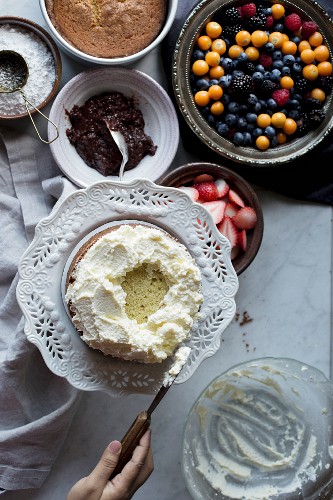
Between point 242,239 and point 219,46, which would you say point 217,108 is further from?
point 242,239

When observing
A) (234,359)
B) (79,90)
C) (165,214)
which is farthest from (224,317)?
(79,90)

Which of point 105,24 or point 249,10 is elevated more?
point 249,10

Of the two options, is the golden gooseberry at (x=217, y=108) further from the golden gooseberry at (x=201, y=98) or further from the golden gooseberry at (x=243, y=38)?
the golden gooseberry at (x=243, y=38)

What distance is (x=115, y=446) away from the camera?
176 centimetres

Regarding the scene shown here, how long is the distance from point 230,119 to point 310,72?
10.8 inches

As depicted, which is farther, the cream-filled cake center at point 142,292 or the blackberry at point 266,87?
the blackberry at point 266,87

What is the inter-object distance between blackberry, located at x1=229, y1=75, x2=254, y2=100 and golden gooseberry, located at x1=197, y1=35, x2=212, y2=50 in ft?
0.40

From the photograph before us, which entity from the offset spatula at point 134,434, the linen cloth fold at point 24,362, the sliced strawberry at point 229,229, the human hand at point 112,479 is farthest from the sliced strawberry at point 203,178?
the human hand at point 112,479

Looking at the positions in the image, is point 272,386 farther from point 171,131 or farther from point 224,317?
point 171,131

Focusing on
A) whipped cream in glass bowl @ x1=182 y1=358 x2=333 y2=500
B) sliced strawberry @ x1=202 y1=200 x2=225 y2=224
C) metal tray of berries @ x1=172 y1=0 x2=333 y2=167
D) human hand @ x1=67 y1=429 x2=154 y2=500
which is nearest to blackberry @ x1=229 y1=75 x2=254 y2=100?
metal tray of berries @ x1=172 y1=0 x2=333 y2=167

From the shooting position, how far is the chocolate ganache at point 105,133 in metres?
2.10

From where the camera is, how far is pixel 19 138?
212 centimetres

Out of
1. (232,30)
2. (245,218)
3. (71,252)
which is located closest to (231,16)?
(232,30)

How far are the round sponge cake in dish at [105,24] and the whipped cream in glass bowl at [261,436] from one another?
0.94 m
